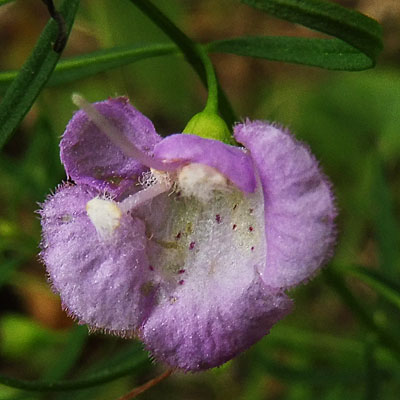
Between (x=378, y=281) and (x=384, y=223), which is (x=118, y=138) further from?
(x=384, y=223)

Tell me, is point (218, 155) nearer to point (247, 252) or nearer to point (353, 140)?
point (247, 252)

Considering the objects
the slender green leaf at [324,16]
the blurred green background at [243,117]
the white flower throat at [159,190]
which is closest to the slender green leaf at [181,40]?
the slender green leaf at [324,16]

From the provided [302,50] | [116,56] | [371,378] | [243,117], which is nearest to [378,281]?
[371,378]

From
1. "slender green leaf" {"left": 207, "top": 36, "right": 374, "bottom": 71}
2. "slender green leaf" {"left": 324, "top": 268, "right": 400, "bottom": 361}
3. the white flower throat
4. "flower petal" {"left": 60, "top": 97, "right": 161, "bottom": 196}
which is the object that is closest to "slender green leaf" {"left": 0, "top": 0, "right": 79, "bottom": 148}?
"flower petal" {"left": 60, "top": 97, "right": 161, "bottom": 196}

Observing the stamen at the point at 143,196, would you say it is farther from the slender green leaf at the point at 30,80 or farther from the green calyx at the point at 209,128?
the slender green leaf at the point at 30,80

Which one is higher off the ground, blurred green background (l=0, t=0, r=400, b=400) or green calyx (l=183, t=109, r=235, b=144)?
green calyx (l=183, t=109, r=235, b=144)

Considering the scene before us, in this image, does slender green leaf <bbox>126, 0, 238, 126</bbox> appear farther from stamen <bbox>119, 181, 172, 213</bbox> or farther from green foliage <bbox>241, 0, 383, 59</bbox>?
stamen <bbox>119, 181, 172, 213</bbox>

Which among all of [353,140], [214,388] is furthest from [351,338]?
[353,140]
